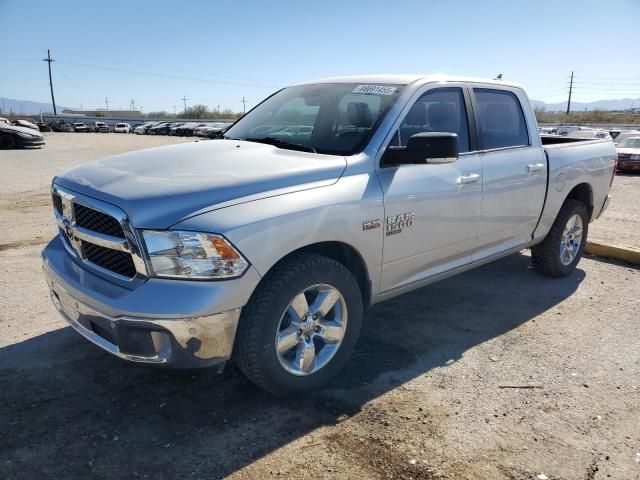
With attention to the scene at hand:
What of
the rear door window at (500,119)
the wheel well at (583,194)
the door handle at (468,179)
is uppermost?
the rear door window at (500,119)

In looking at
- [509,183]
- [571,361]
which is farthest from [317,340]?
[509,183]

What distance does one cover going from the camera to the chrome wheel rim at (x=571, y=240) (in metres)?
5.34

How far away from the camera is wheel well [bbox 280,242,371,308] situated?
10.2ft

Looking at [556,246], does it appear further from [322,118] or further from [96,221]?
[96,221]

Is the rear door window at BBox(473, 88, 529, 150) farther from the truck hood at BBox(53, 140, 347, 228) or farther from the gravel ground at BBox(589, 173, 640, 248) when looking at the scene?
the gravel ground at BBox(589, 173, 640, 248)

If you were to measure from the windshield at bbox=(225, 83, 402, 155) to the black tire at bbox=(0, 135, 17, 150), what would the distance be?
22102 millimetres

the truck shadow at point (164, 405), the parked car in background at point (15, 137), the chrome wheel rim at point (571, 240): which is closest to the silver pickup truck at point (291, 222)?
the truck shadow at point (164, 405)

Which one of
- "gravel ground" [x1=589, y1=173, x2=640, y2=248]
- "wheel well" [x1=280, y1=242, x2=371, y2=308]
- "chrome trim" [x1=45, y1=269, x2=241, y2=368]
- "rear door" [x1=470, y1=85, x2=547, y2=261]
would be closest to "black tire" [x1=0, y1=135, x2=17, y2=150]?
"gravel ground" [x1=589, y1=173, x2=640, y2=248]

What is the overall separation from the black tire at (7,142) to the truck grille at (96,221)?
23073mm

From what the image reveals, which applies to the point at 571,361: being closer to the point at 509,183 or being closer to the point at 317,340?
the point at 509,183

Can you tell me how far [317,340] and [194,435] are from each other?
890 millimetres

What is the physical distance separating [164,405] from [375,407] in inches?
48.4

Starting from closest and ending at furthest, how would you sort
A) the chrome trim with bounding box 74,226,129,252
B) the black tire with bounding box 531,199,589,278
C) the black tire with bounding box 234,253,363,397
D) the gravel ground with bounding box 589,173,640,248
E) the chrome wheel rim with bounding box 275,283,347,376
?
the chrome trim with bounding box 74,226,129,252 → the black tire with bounding box 234,253,363,397 → the chrome wheel rim with bounding box 275,283,347,376 → the black tire with bounding box 531,199,589,278 → the gravel ground with bounding box 589,173,640,248

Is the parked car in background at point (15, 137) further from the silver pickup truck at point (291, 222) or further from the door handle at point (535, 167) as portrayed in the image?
the door handle at point (535, 167)
